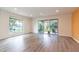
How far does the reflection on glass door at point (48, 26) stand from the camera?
1361cm

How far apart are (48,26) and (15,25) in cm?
458

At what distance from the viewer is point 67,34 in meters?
11.4

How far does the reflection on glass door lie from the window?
2989 mm

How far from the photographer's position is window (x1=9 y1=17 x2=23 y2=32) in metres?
11.0

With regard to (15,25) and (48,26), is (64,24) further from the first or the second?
(15,25)

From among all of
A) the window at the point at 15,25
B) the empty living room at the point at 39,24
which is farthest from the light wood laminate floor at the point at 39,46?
the window at the point at 15,25

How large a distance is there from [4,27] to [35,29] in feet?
21.8

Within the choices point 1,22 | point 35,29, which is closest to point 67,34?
point 35,29

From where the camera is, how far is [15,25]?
1213cm

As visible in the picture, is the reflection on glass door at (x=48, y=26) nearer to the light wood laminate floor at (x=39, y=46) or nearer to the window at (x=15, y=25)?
the window at (x=15, y=25)

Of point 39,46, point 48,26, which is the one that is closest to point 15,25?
point 48,26

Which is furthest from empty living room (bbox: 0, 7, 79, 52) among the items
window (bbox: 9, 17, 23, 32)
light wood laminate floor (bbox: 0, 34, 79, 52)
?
light wood laminate floor (bbox: 0, 34, 79, 52)
